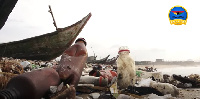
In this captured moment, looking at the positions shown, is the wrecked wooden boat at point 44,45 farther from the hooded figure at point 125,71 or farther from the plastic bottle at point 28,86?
the plastic bottle at point 28,86

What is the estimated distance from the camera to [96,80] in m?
3.07

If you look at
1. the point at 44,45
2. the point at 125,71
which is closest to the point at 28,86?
the point at 125,71

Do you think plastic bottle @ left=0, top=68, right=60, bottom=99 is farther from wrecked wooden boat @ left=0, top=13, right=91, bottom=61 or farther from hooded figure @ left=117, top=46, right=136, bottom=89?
wrecked wooden boat @ left=0, top=13, right=91, bottom=61

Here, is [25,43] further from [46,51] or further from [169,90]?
[169,90]

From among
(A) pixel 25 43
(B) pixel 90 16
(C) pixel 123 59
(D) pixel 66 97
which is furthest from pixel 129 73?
(B) pixel 90 16

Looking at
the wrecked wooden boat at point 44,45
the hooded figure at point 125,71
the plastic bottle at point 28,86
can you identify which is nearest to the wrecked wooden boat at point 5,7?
the plastic bottle at point 28,86

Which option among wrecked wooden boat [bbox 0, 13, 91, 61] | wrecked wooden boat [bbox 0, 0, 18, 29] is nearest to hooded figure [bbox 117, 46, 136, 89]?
wrecked wooden boat [bbox 0, 0, 18, 29]

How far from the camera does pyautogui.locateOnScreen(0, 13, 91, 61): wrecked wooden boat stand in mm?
10812

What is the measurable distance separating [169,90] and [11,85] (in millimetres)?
2098

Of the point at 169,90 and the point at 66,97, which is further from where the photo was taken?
the point at 169,90

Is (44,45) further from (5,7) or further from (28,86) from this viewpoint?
(5,7)

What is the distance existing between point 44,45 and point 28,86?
1042 cm

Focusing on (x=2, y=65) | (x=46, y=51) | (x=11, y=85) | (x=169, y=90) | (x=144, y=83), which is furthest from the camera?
(x=46, y=51)

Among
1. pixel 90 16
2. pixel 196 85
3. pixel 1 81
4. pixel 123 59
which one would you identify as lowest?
pixel 196 85
